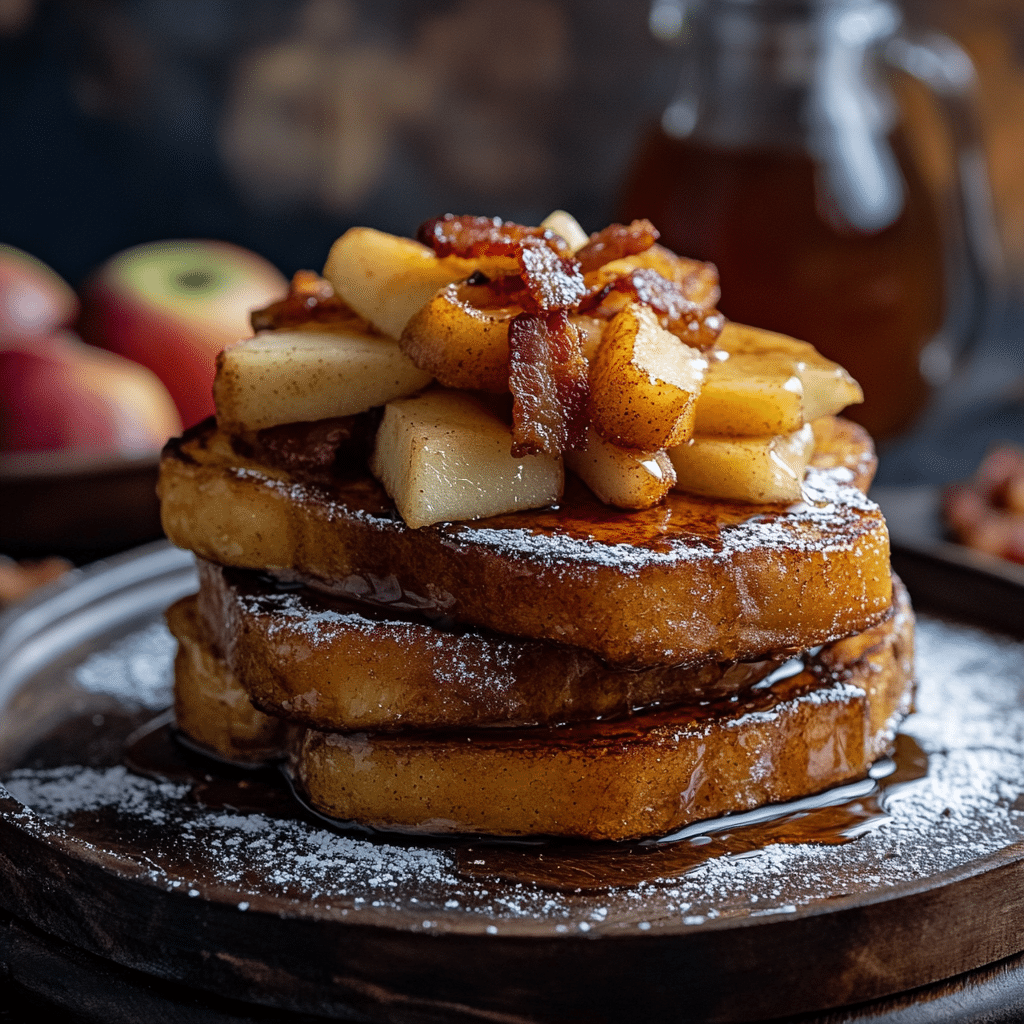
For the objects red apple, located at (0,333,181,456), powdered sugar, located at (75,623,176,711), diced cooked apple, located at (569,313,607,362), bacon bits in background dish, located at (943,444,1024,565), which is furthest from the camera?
red apple, located at (0,333,181,456)

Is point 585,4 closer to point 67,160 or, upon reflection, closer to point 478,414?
point 67,160

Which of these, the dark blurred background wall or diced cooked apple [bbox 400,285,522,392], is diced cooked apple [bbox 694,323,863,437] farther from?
the dark blurred background wall

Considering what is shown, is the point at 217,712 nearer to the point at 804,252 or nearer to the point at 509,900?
the point at 509,900

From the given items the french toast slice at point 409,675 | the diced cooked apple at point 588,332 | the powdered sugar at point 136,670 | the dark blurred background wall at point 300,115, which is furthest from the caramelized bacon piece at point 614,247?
the dark blurred background wall at point 300,115

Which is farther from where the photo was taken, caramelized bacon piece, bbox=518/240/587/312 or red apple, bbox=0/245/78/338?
red apple, bbox=0/245/78/338

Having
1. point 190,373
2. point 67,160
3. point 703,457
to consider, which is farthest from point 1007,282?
point 703,457

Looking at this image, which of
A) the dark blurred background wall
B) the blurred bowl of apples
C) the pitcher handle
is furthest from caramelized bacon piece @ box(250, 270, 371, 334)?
the dark blurred background wall

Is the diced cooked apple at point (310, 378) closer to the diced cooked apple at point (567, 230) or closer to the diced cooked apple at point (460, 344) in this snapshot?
the diced cooked apple at point (460, 344)
